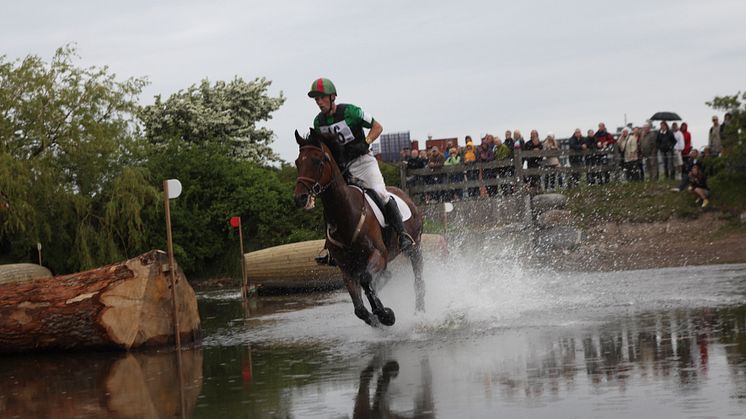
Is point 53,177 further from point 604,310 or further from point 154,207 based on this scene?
point 604,310

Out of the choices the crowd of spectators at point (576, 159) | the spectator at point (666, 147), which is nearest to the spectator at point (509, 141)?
the crowd of spectators at point (576, 159)

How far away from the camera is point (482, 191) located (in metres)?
31.8

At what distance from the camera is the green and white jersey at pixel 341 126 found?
→ 13734mm

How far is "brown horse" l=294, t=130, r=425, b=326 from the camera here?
41.5ft

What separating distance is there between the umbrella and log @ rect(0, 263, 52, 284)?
58.5 feet

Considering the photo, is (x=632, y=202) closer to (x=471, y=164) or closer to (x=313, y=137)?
(x=471, y=164)

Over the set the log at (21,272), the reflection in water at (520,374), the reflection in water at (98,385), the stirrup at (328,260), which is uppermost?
the stirrup at (328,260)

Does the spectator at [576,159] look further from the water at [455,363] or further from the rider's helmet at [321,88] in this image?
the rider's helmet at [321,88]

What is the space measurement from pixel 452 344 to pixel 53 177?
68.6ft

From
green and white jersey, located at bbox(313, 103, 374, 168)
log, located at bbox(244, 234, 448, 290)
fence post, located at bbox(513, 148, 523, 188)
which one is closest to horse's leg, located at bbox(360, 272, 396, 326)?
green and white jersey, located at bbox(313, 103, 374, 168)

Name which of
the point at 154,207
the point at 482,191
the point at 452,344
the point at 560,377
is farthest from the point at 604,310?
the point at 154,207

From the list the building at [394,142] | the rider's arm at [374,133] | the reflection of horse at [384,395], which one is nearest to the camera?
the reflection of horse at [384,395]

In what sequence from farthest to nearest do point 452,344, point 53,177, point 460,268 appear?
point 53,177
point 460,268
point 452,344

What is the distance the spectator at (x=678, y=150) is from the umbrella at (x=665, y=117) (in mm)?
3164
